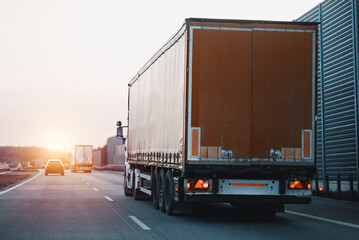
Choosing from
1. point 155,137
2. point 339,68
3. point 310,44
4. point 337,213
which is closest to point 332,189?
point 339,68

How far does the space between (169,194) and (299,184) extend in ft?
9.84

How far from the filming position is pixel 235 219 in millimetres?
12375

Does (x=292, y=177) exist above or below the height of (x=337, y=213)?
above

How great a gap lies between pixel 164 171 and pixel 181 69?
116 inches

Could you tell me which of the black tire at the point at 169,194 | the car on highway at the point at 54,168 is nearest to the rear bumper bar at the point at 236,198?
the black tire at the point at 169,194

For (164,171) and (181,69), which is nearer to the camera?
(181,69)

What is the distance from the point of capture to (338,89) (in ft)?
68.7

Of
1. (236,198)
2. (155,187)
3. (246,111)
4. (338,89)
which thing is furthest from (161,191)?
(338,89)

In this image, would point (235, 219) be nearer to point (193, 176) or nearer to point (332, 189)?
point (193, 176)

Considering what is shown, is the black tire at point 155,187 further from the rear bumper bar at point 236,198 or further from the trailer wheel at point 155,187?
the rear bumper bar at point 236,198

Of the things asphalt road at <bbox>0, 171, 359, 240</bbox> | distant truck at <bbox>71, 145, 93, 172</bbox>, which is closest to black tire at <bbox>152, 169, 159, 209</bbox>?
asphalt road at <bbox>0, 171, 359, 240</bbox>

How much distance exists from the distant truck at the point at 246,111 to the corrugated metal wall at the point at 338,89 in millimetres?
8800

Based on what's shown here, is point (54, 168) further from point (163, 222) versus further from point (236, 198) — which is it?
point (236, 198)

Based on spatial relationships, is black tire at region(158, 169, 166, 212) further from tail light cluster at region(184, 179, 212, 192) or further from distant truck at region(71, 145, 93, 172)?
distant truck at region(71, 145, 93, 172)
